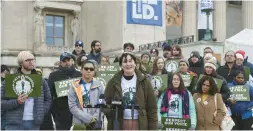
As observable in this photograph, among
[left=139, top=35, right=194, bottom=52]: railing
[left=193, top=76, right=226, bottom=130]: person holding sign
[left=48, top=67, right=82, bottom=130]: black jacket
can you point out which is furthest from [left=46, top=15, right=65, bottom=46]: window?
[left=193, top=76, right=226, bottom=130]: person holding sign

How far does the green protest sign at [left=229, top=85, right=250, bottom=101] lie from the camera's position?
1044 centimetres

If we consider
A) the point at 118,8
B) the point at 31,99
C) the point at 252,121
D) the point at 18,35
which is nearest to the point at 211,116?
the point at 252,121

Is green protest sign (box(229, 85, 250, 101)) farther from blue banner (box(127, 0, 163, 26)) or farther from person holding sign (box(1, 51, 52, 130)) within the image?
blue banner (box(127, 0, 163, 26))

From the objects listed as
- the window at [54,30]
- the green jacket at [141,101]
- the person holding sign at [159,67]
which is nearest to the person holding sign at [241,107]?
the person holding sign at [159,67]

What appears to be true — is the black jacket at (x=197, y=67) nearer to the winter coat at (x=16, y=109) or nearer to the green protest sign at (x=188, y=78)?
the green protest sign at (x=188, y=78)

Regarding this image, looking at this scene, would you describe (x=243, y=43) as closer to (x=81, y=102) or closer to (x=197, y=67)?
(x=197, y=67)

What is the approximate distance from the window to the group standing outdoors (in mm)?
17769

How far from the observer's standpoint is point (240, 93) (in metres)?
10.5

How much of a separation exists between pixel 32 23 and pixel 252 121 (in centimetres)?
2047

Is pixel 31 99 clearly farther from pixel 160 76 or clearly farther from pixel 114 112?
pixel 160 76

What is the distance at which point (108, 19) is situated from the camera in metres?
28.9

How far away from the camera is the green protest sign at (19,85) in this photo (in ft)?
24.4

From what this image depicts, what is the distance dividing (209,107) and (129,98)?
2332 mm

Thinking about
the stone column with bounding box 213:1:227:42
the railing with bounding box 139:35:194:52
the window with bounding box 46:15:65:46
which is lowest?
the railing with bounding box 139:35:194:52
